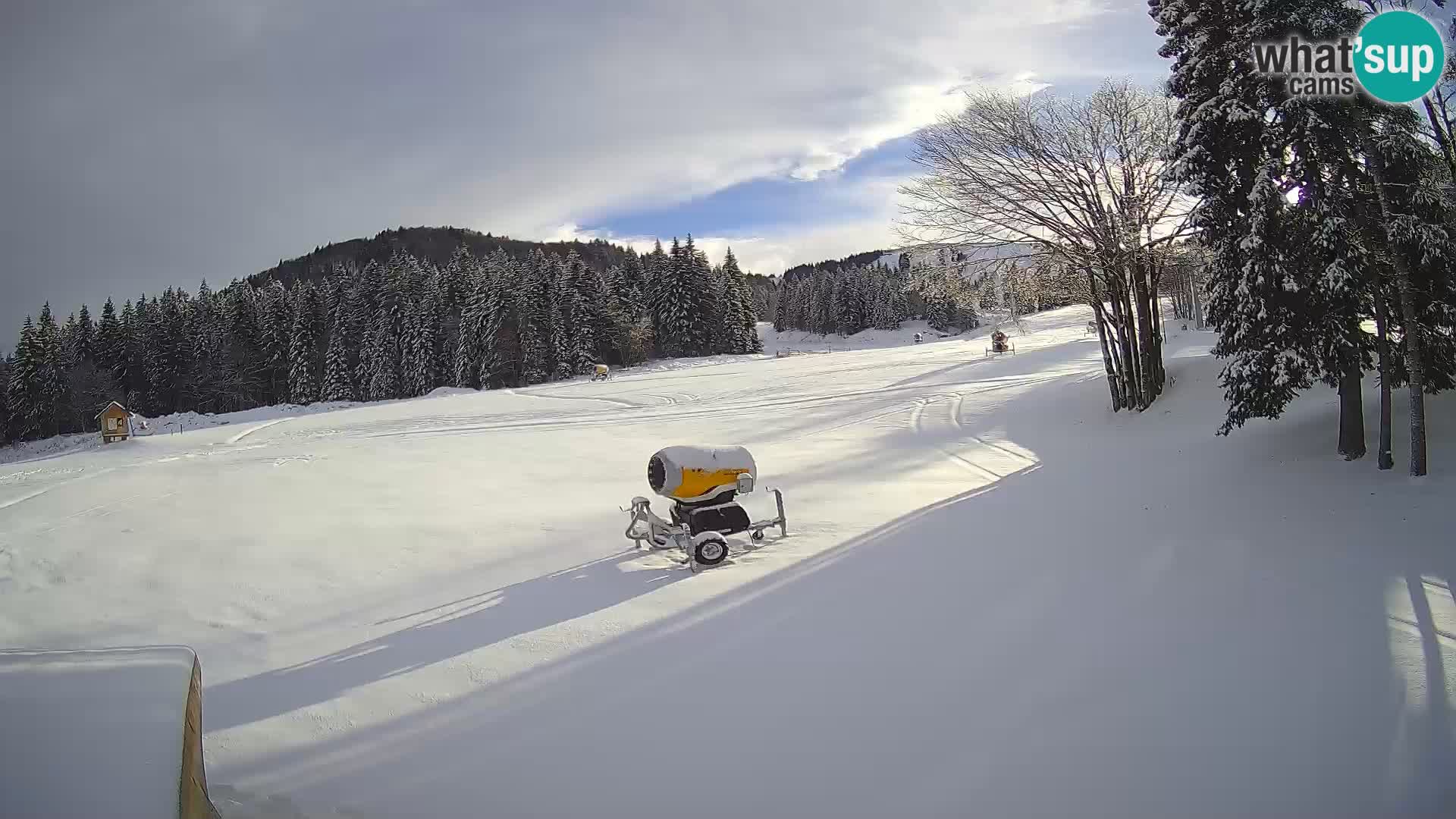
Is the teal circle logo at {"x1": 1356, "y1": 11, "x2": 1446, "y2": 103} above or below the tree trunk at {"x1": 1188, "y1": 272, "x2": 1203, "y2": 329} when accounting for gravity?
above

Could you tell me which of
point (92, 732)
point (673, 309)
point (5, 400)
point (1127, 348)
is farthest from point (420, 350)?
point (92, 732)

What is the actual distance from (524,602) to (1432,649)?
22.8 feet

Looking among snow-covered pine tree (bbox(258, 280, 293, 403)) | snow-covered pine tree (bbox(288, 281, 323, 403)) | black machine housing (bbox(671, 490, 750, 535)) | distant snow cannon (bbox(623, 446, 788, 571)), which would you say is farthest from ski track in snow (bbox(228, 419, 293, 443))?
snow-covered pine tree (bbox(258, 280, 293, 403))

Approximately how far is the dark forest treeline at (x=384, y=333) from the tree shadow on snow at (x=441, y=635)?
161 feet

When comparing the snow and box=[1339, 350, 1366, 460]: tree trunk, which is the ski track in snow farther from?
box=[1339, 350, 1366, 460]: tree trunk

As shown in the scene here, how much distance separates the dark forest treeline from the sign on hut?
28.8m

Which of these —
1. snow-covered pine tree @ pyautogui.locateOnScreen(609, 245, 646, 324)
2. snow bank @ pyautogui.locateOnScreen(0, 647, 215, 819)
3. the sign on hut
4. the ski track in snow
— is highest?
snow-covered pine tree @ pyautogui.locateOnScreen(609, 245, 646, 324)

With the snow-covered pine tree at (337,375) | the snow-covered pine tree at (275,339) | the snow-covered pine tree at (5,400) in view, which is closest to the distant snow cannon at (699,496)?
the snow-covered pine tree at (5,400)

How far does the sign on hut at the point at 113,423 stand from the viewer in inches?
959

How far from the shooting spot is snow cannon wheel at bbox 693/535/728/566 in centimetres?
731

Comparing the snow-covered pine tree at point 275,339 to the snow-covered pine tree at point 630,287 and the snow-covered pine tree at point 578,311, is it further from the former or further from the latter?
the snow-covered pine tree at point 630,287

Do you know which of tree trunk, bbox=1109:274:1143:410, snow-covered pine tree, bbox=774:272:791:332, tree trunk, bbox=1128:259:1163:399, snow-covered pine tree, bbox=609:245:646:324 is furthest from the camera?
snow-covered pine tree, bbox=774:272:791:332

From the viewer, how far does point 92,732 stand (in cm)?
196

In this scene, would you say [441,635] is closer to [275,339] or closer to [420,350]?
[420,350]
